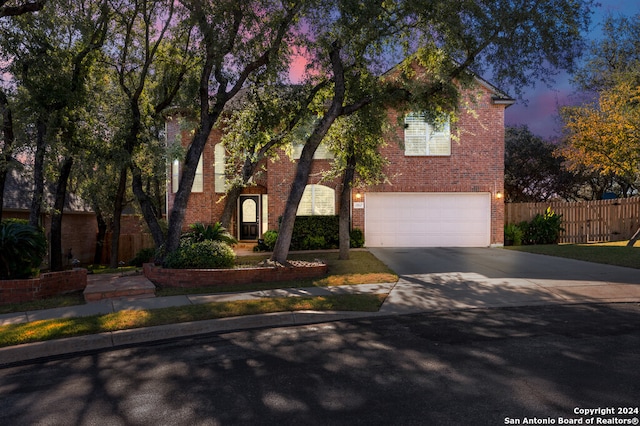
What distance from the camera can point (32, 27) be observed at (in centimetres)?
1111

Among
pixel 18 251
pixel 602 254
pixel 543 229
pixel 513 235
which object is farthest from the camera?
pixel 543 229

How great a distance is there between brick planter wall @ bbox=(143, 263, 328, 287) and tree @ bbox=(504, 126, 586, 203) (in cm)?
2340

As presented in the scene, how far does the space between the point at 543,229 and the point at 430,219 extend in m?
5.05

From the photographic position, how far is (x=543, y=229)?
63.2ft

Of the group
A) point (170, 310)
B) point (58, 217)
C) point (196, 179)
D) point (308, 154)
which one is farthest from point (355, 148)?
point (58, 217)

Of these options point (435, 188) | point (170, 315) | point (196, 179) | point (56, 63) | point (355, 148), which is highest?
point (56, 63)

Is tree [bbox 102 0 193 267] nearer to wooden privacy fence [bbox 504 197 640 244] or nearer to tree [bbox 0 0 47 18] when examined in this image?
tree [bbox 0 0 47 18]

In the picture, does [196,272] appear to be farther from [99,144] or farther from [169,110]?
[169,110]

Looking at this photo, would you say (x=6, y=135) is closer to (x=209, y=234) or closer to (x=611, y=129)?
(x=209, y=234)

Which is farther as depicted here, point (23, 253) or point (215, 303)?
point (23, 253)

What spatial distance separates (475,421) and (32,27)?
1279 centimetres

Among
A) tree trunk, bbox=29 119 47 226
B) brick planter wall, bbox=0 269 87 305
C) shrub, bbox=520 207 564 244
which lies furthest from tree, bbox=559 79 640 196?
tree trunk, bbox=29 119 47 226

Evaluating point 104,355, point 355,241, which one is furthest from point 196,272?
point 355,241

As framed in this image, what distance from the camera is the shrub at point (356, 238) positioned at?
59.5 ft
